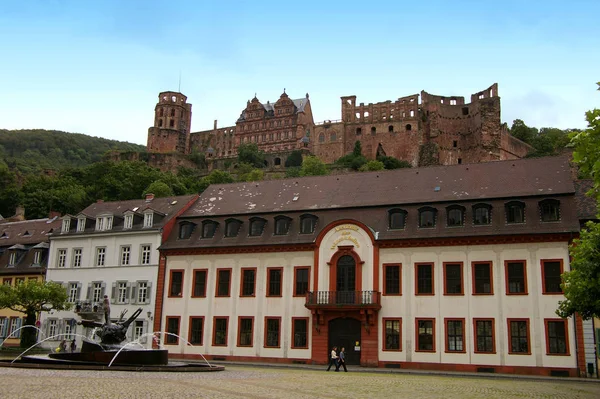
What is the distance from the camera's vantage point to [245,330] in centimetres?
4344

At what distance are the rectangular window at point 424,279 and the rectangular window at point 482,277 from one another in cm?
255

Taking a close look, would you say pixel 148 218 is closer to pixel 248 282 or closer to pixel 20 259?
pixel 248 282

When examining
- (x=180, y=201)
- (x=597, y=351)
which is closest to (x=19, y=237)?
(x=180, y=201)

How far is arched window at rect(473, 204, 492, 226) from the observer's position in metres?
39.1

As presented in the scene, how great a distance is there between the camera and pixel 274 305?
4291cm

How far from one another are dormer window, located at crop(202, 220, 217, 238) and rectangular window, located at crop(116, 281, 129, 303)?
7298 millimetres

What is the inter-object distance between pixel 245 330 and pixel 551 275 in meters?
19.6

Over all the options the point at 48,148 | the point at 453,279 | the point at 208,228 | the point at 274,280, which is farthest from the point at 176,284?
the point at 48,148

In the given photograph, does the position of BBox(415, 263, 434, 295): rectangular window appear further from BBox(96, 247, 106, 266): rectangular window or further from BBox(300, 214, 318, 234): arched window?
BBox(96, 247, 106, 266): rectangular window

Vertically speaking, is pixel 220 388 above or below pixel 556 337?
below

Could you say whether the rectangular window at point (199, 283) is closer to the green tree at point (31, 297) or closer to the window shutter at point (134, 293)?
the window shutter at point (134, 293)

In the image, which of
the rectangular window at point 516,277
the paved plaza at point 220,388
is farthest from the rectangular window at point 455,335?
the paved plaza at point 220,388

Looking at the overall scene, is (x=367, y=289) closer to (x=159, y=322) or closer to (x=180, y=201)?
(x=159, y=322)

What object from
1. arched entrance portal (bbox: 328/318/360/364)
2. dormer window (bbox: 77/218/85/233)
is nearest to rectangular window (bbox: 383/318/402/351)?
arched entrance portal (bbox: 328/318/360/364)
